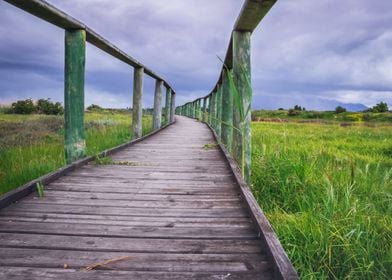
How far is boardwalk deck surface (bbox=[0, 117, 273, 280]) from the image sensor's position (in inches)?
60.1

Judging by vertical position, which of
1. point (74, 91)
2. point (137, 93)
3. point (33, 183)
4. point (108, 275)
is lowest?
point (108, 275)

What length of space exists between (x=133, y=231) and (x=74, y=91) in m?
2.12

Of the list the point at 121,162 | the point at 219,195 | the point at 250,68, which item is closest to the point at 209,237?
the point at 219,195

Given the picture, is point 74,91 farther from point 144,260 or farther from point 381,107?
point 381,107

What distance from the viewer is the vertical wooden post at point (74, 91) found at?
3.62 m

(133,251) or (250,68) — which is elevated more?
(250,68)

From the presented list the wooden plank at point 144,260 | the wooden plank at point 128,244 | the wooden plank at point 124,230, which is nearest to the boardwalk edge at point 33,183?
the wooden plank at point 124,230

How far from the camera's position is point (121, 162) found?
3.95 metres

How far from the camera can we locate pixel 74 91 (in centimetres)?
365

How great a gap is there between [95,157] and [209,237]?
2403 millimetres

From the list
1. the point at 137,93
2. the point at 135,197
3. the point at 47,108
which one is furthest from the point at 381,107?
the point at 135,197

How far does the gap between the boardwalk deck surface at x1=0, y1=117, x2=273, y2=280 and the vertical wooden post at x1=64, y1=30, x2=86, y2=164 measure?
1.92 ft

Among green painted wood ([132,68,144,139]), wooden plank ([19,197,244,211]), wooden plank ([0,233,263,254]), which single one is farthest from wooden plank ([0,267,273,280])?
green painted wood ([132,68,144,139])

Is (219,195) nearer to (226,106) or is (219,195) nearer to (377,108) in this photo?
(226,106)
